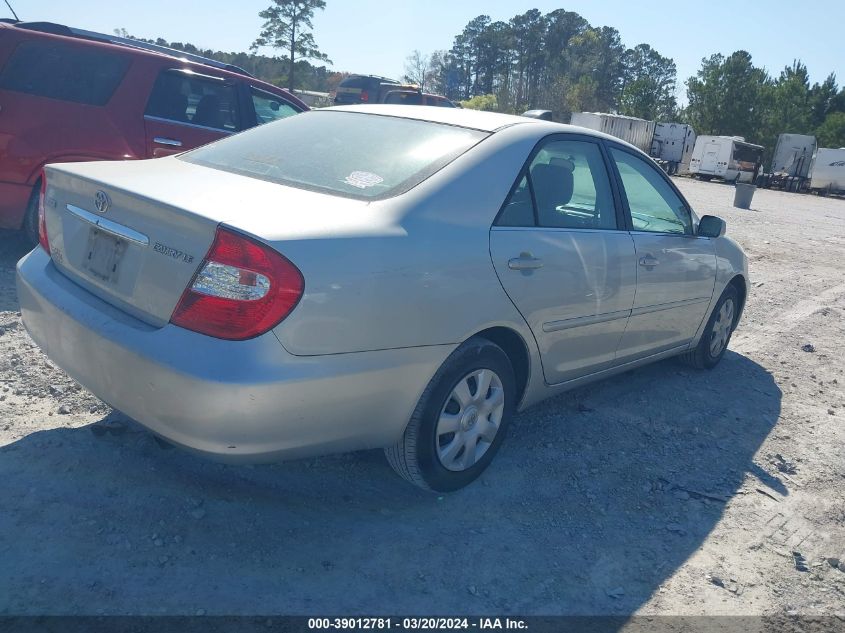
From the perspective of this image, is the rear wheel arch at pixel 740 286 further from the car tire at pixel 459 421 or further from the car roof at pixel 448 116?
the car tire at pixel 459 421

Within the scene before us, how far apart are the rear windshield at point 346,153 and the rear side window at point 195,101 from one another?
115 inches

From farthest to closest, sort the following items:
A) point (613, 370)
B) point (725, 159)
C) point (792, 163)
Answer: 1. point (792, 163)
2. point (725, 159)
3. point (613, 370)

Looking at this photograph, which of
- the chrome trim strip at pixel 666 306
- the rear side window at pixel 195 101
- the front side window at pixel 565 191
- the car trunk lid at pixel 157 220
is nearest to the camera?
the car trunk lid at pixel 157 220

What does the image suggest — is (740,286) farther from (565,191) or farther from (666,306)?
(565,191)

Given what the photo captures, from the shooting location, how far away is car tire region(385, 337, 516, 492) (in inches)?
122

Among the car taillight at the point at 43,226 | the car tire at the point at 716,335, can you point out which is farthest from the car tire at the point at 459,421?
the car tire at the point at 716,335

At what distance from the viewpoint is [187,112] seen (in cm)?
657

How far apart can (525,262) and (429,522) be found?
4.04ft

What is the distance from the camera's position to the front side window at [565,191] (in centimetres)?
347

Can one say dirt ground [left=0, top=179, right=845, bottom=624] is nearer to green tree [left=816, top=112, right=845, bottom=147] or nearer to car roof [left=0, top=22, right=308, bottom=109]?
car roof [left=0, top=22, right=308, bottom=109]

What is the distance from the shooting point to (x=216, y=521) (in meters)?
2.97

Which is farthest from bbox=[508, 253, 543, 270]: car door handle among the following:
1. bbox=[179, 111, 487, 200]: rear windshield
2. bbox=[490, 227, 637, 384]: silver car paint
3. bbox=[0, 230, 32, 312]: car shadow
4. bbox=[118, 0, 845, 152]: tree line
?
bbox=[118, 0, 845, 152]: tree line

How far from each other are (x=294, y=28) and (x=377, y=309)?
147 feet

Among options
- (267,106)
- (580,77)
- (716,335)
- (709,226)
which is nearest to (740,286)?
(716,335)
